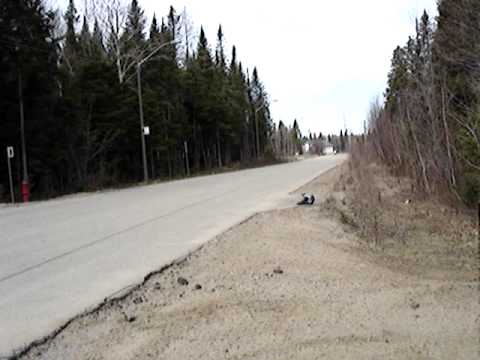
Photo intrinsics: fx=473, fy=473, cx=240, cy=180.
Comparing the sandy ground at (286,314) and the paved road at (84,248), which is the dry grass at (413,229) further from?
the paved road at (84,248)

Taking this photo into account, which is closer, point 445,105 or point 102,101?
point 445,105

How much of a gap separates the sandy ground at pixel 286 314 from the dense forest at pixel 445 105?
622 centimetres

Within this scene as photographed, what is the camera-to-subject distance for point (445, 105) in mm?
13008

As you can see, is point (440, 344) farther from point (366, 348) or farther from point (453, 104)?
point (453, 104)

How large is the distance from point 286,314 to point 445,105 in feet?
34.5

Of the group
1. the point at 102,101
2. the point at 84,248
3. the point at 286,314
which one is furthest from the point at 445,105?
the point at 102,101

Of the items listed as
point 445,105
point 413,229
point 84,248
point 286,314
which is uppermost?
point 445,105

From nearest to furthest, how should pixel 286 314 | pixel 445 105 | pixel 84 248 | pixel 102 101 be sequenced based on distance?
pixel 286 314, pixel 84 248, pixel 445 105, pixel 102 101

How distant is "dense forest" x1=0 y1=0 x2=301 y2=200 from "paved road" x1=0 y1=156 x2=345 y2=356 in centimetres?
972

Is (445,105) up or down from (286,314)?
up

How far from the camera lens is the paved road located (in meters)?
5.20

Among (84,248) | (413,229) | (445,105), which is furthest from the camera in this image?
(445,105)

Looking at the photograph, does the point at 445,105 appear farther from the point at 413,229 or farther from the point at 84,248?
the point at 84,248

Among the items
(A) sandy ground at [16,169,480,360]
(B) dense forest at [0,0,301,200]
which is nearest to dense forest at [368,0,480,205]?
(A) sandy ground at [16,169,480,360]
